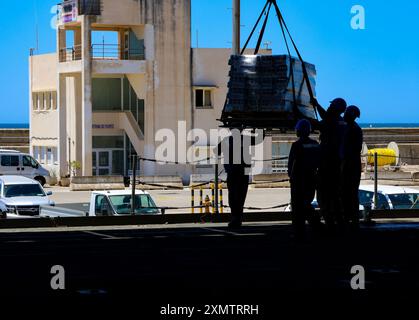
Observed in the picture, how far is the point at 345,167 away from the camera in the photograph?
1555 centimetres

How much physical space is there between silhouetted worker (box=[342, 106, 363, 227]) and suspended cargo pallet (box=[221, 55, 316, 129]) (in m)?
1.75

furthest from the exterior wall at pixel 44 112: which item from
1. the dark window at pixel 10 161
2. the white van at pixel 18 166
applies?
the dark window at pixel 10 161

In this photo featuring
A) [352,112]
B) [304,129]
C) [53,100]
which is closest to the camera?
[304,129]

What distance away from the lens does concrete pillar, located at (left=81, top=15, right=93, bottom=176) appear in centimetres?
6347

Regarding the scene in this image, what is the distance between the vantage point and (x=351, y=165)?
15.6 metres

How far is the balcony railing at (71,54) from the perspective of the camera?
65312mm

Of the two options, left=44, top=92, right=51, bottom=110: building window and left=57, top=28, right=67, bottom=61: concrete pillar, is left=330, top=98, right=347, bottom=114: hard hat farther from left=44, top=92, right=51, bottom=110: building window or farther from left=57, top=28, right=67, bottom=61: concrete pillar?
left=44, top=92, right=51, bottom=110: building window

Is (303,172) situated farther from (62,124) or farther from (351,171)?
(62,124)

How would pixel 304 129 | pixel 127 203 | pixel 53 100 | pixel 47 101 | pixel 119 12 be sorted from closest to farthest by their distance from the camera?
pixel 304 129 → pixel 127 203 → pixel 119 12 → pixel 53 100 → pixel 47 101

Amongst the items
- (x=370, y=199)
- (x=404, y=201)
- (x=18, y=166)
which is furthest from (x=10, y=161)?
(x=404, y=201)

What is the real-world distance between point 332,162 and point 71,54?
5259cm

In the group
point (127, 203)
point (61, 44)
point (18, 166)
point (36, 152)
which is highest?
point (61, 44)

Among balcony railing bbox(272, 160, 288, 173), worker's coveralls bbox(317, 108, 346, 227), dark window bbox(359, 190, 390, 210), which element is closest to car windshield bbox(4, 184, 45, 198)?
dark window bbox(359, 190, 390, 210)
